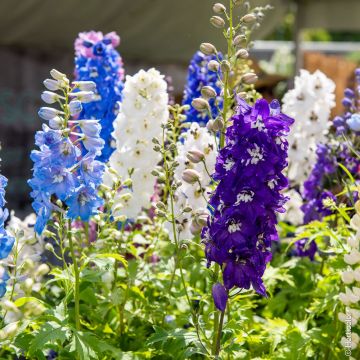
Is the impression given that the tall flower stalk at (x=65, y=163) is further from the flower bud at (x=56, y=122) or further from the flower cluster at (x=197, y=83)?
the flower cluster at (x=197, y=83)

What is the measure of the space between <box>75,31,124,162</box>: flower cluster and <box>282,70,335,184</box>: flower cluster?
807 millimetres

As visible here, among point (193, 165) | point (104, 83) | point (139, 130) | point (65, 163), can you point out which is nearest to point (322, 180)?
point (193, 165)

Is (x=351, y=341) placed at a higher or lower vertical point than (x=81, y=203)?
lower

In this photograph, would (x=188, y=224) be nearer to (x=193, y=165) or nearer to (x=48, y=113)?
(x=193, y=165)

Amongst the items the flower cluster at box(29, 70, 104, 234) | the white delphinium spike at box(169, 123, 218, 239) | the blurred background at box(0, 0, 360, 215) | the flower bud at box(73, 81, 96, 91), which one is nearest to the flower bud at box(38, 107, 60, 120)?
the flower cluster at box(29, 70, 104, 234)

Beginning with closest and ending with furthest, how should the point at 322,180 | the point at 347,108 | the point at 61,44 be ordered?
1. the point at 322,180
2. the point at 347,108
3. the point at 61,44

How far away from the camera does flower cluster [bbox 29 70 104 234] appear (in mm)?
1921

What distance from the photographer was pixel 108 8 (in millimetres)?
6789

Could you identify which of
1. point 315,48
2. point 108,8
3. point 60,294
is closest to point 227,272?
point 60,294

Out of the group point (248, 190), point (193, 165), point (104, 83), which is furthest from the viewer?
point (104, 83)

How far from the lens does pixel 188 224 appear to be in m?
2.62

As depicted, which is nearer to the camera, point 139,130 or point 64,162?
point 64,162

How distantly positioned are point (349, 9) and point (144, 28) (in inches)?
152

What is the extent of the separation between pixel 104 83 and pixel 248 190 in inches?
46.3
